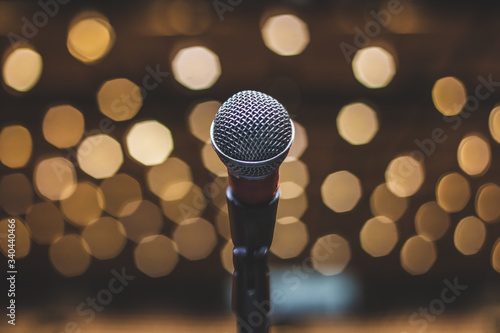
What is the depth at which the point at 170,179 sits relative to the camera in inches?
72.3

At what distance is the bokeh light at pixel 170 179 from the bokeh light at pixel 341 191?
56 cm

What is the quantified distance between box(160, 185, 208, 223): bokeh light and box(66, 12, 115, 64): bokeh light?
632mm

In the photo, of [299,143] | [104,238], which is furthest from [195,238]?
[299,143]

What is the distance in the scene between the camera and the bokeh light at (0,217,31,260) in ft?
5.90

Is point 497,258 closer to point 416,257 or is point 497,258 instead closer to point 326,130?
point 416,257

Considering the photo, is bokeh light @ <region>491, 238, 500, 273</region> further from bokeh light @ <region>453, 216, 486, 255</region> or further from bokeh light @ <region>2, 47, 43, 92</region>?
bokeh light @ <region>2, 47, 43, 92</region>

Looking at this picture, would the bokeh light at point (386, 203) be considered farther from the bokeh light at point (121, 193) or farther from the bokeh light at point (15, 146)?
the bokeh light at point (15, 146)

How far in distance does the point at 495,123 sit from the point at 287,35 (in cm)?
90

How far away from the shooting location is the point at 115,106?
67.4 inches

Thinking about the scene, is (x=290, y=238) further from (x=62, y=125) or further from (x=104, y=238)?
(x=62, y=125)

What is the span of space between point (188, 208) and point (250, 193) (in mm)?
1552

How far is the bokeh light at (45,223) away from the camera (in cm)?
182

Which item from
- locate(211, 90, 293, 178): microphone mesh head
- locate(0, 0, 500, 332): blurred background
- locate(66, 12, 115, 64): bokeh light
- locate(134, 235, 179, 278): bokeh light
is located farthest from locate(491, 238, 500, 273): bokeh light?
locate(211, 90, 293, 178): microphone mesh head

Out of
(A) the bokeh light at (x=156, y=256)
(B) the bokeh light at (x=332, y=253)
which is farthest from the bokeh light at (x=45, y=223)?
(B) the bokeh light at (x=332, y=253)
